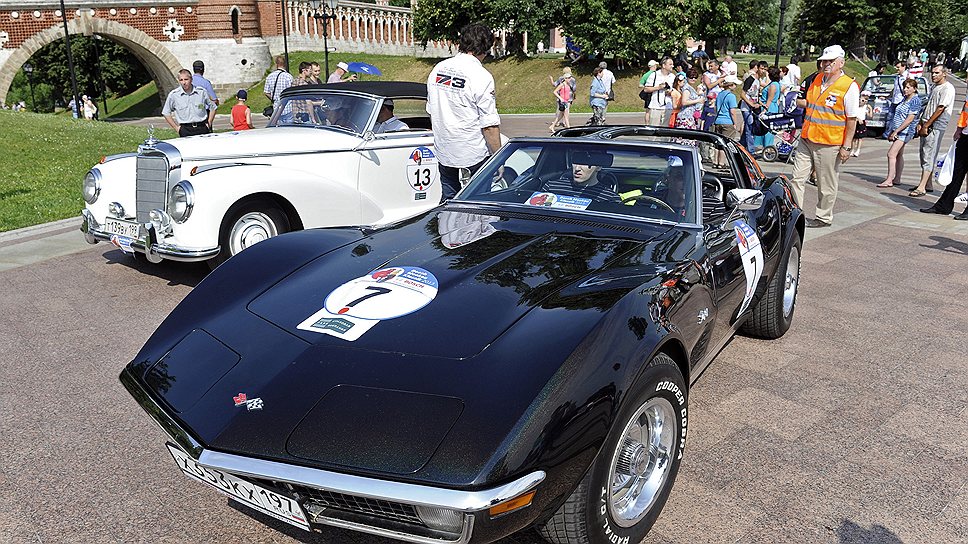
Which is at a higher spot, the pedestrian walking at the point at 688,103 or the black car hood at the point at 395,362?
the pedestrian walking at the point at 688,103

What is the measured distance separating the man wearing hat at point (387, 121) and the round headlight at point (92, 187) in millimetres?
2637

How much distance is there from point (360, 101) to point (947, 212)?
25.4ft

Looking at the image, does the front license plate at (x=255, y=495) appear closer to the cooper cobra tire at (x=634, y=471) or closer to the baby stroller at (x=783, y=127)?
the cooper cobra tire at (x=634, y=471)

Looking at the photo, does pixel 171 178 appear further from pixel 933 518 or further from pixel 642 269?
pixel 933 518

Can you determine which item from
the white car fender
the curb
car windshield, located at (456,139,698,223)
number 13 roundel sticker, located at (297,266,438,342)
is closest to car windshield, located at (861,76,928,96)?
the white car fender

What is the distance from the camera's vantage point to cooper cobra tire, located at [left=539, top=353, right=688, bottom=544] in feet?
8.11

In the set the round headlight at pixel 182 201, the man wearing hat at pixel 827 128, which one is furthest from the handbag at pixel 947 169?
the round headlight at pixel 182 201

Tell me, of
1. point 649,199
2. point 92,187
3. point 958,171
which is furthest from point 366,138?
point 958,171

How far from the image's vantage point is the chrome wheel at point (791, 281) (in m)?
5.25

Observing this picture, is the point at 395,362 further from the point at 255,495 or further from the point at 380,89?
the point at 380,89

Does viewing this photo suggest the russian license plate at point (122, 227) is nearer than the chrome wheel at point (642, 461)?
No

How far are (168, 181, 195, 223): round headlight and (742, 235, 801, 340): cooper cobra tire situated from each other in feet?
14.6

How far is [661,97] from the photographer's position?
48.8 feet

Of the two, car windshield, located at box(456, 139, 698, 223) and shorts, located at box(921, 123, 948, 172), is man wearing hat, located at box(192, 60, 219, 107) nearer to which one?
car windshield, located at box(456, 139, 698, 223)
